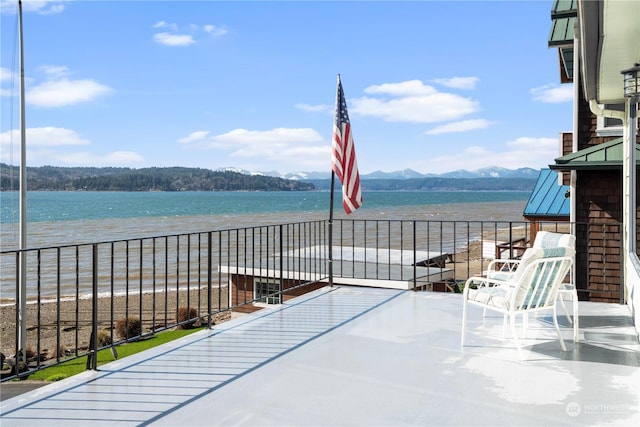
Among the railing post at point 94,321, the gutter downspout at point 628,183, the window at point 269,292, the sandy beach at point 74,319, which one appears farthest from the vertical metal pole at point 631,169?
the sandy beach at point 74,319

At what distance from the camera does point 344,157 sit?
675 centimetres

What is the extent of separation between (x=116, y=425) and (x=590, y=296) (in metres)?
6.24

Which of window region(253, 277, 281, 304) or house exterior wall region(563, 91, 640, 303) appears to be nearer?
window region(253, 277, 281, 304)

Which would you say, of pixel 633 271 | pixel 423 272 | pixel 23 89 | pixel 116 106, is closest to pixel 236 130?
pixel 116 106

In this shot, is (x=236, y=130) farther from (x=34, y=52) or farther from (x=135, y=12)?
(x=135, y=12)

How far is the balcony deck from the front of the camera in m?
2.89

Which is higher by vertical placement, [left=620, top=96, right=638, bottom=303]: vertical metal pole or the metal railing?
[left=620, top=96, right=638, bottom=303]: vertical metal pole

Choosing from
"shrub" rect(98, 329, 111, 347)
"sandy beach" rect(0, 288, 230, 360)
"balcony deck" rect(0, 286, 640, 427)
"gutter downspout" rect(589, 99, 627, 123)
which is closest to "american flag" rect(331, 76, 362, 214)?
"balcony deck" rect(0, 286, 640, 427)

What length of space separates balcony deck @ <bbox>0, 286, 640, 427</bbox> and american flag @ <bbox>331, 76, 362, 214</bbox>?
2007mm

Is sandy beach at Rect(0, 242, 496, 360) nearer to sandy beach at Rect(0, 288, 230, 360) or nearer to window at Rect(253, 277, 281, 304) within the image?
sandy beach at Rect(0, 288, 230, 360)

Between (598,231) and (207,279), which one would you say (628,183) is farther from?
(207,279)

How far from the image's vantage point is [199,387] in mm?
3324

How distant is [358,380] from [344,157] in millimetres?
3713

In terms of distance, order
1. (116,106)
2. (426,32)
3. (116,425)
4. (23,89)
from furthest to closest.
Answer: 1. (116,106)
2. (426,32)
3. (23,89)
4. (116,425)
